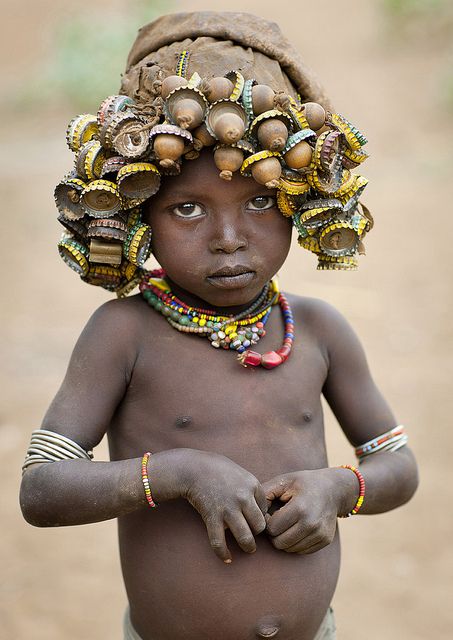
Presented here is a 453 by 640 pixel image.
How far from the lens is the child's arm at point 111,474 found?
2.14m

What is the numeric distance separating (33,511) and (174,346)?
1.85 ft

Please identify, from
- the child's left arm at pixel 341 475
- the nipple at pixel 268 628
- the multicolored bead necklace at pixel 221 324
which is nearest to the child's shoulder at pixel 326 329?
the child's left arm at pixel 341 475

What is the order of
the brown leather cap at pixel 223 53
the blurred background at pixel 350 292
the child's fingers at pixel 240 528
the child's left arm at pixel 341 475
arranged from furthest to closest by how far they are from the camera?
the blurred background at pixel 350 292
the brown leather cap at pixel 223 53
the child's left arm at pixel 341 475
the child's fingers at pixel 240 528

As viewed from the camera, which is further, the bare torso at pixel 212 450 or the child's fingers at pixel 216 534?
the bare torso at pixel 212 450

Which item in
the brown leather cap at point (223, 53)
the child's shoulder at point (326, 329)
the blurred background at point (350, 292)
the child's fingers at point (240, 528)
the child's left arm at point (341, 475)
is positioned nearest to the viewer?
the child's fingers at point (240, 528)

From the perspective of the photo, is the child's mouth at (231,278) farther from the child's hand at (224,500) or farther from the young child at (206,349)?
the child's hand at (224,500)

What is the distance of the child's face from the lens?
88.7 inches

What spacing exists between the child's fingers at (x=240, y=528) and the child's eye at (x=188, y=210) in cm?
76

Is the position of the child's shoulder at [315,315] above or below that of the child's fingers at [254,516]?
above

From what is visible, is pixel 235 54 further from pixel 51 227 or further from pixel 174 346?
pixel 51 227

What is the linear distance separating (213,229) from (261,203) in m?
0.16

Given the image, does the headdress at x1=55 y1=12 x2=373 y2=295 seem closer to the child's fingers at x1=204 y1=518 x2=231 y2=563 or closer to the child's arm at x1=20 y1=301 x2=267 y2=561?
the child's arm at x1=20 y1=301 x2=267 y2=561

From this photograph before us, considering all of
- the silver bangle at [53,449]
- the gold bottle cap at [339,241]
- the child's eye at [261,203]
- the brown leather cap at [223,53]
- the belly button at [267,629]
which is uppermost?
the brown leather cap at [223,53]

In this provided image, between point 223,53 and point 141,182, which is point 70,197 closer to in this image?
point 141,182
